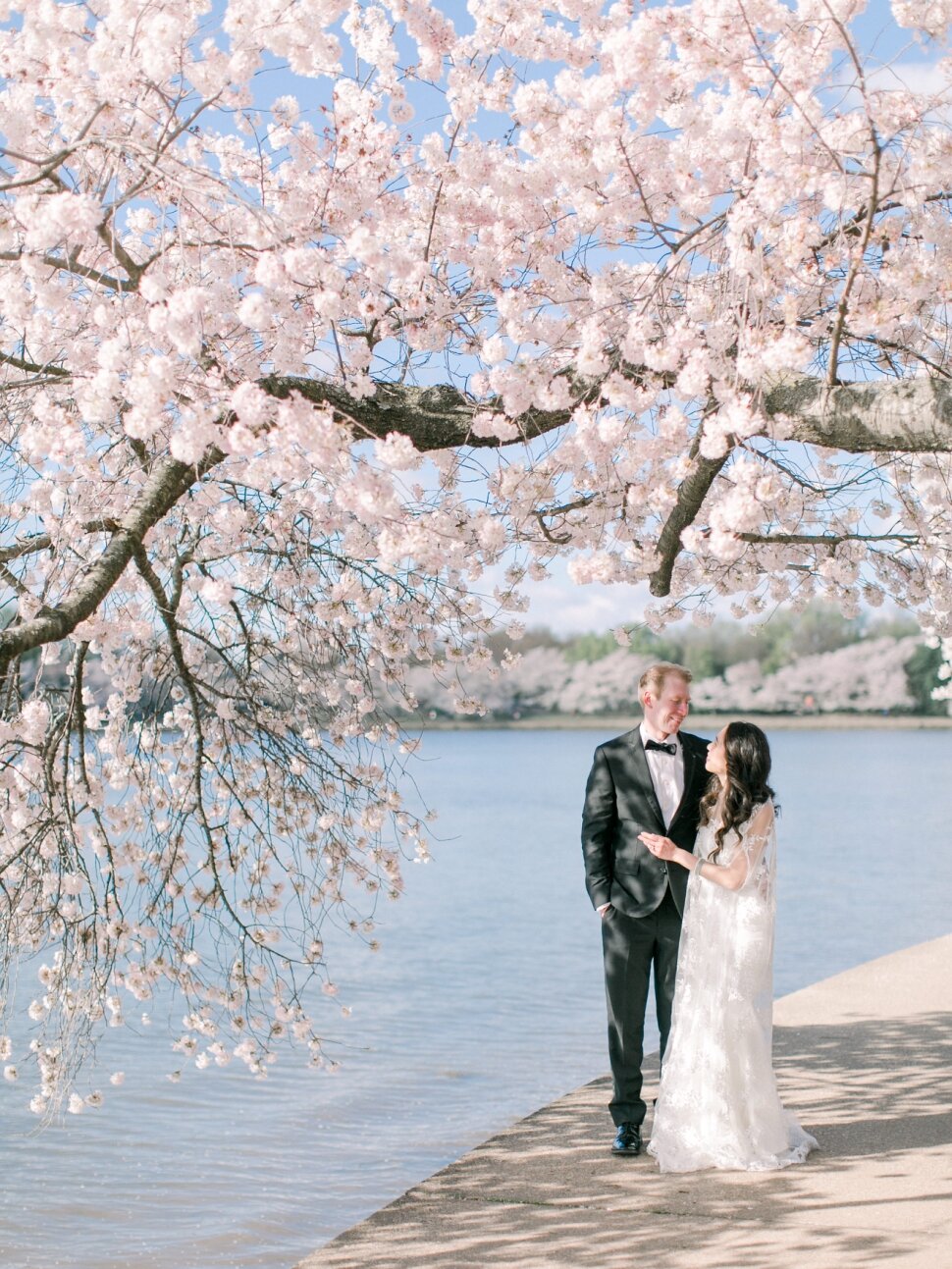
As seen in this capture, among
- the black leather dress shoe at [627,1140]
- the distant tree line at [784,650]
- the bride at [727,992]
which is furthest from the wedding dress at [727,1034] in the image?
the distant tree line at [784,650]

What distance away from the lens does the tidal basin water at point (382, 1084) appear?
5199mm

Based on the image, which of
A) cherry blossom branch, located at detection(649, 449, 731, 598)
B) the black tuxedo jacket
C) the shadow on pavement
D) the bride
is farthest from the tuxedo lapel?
the shadow on pavement

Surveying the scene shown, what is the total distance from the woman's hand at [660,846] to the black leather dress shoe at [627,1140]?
90 centimetres

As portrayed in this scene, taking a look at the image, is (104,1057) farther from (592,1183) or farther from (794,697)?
(794,697)

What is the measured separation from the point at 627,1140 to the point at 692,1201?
0.53 m

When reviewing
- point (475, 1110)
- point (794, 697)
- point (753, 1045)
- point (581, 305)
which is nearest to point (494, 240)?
point (581, 305)

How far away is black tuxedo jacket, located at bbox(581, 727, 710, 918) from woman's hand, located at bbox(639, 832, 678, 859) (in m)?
0.15

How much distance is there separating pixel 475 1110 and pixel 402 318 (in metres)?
4.36

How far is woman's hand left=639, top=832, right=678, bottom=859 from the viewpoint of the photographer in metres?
3.99

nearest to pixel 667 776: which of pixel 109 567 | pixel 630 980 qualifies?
pixel 630 980

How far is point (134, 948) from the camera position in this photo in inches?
184

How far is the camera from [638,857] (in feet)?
13.7

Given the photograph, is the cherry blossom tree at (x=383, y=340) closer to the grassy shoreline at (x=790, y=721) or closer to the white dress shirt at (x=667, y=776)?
the white dress shirt at (x=667, y=776)

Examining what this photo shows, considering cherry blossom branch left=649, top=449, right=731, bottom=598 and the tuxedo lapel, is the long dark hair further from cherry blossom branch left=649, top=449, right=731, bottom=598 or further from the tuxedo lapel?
cherry blossom branch left=649, top=449, right=731, bottom=598
